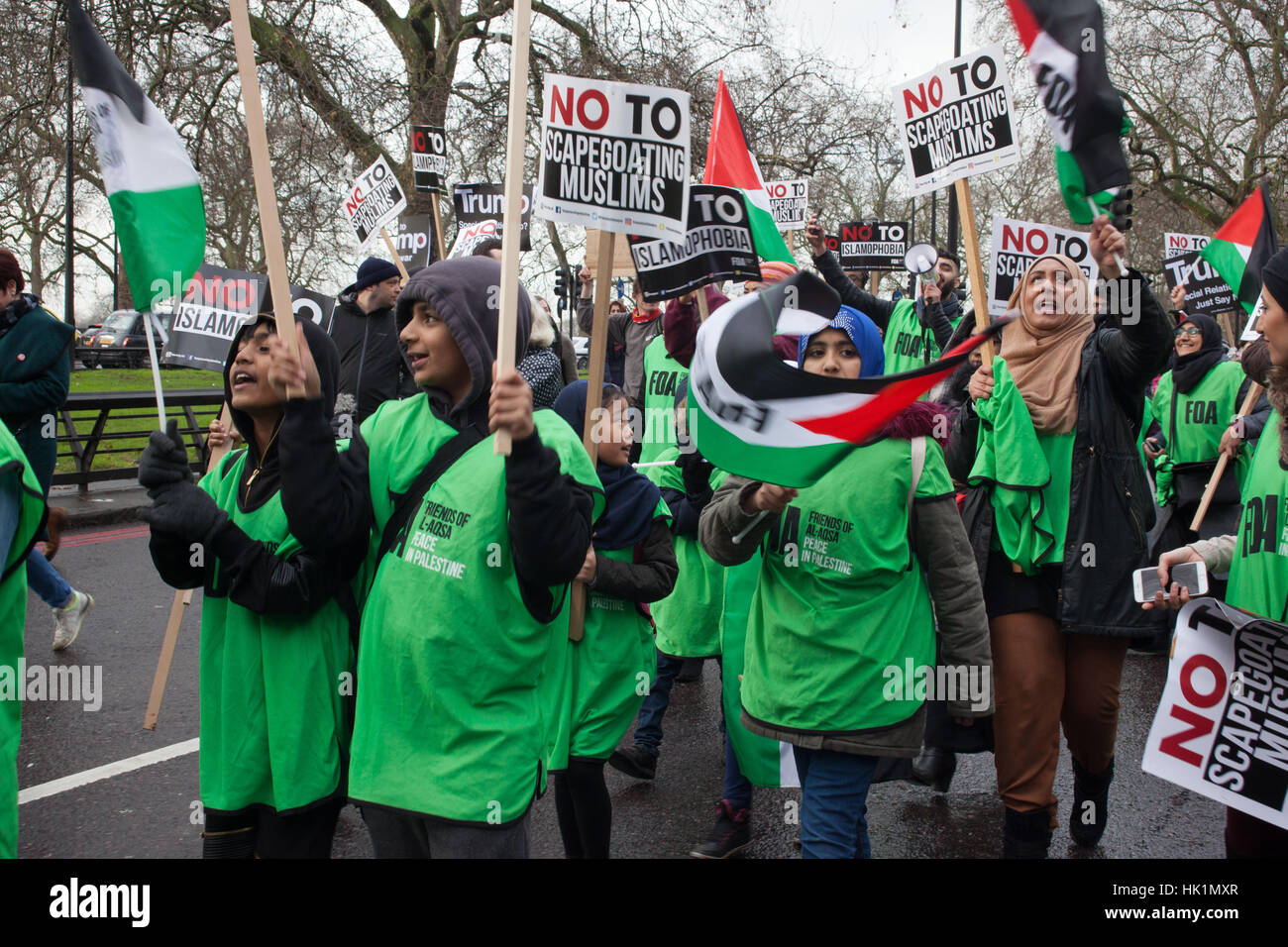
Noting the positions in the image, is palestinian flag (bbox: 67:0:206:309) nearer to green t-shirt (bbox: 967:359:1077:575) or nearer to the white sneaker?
green t-shirt (bbox: 967:359:1077:575)

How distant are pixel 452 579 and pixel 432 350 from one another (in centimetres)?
56

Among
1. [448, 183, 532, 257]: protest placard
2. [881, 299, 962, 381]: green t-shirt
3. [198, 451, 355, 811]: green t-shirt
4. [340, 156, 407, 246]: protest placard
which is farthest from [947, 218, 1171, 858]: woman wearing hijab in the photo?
[448, 183, 532, 257]: protest placard

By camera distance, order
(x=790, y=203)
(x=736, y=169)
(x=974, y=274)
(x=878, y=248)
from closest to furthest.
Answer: (x=974, y=274) < (x=736, y=169) < (x=790, y=203) < (x=878, y=248)

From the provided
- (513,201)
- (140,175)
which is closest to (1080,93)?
(513,201)

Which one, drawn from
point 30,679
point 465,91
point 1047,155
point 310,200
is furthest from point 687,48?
point 30,679

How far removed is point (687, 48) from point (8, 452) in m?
15.7

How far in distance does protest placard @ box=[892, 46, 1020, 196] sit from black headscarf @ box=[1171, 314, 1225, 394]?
3.06 metres

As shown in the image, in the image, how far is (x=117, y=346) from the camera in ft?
116

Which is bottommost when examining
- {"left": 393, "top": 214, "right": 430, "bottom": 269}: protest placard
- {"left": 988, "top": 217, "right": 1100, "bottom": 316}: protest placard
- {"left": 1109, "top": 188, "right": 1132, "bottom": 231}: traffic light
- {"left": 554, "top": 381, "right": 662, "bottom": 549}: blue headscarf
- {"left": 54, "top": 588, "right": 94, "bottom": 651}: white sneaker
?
{"left": 54, "top": 588, "right": 94, "bottom": 651}: white sneaker

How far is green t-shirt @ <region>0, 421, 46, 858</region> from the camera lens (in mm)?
2494

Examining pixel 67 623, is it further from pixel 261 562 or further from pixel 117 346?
pixel 117 346

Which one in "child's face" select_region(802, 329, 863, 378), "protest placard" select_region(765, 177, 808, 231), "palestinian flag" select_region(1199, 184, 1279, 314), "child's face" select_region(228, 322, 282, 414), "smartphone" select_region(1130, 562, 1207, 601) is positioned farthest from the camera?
"protest placard" select_region(765, 177, 808, 231)

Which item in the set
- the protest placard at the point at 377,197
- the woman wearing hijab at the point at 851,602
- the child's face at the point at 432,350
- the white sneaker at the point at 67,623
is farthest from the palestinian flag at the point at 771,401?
the protest placard at the point at 377,197
